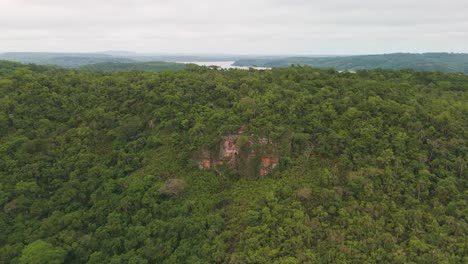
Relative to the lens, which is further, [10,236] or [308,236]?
[10,236]

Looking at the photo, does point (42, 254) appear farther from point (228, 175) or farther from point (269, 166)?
point (269, 166)

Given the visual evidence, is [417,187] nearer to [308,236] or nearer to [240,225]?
[308,236]

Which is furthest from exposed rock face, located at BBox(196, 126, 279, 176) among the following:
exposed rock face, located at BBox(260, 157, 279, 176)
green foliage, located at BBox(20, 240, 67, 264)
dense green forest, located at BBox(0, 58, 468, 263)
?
green foliage, located at BBox(20, 240, 67, 264)

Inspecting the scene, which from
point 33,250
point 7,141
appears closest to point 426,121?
point 33,250

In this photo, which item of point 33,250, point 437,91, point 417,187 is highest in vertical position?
point 437,91

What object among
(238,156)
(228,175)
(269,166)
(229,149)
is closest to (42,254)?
(228,175)

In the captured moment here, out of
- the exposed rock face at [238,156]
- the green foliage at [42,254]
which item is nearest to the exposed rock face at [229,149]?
the exposed rock face at [238,156]

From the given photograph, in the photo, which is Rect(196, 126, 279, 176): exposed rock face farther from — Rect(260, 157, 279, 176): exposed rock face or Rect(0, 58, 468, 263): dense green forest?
Rect(0, 58, 468, 263): dense green forest
